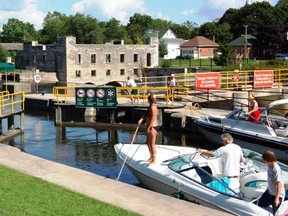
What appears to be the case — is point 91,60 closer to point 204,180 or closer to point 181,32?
point 204,180

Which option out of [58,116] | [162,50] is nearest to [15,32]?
[162,50]

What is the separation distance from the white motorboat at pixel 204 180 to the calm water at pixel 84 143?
106 inches

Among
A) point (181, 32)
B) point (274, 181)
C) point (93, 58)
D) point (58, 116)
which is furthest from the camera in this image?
point (181, 32)

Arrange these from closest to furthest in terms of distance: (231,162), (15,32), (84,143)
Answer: (231,162) < (84,143) < (15,32)

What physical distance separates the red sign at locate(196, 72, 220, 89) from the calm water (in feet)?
19.4

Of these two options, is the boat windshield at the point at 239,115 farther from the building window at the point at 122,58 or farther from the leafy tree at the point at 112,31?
the leafy tree at the point at 112,31

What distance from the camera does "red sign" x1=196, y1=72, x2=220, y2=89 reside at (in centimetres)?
2905

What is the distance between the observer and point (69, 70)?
6512 centimetres

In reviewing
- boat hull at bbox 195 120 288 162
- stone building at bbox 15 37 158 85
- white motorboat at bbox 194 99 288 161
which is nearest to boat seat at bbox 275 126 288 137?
white motorboat at bbox 194 99 288 161

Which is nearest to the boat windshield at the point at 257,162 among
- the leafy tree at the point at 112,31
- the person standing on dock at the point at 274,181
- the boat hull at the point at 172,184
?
the boat hull at the point at 172,184

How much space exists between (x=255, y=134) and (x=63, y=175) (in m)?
8.70

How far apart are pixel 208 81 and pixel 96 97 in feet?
25.8

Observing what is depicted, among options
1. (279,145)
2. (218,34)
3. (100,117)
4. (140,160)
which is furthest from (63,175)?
(218,34)

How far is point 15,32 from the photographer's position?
138m
